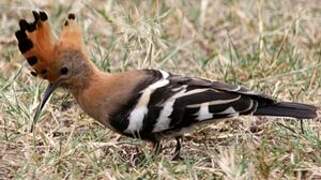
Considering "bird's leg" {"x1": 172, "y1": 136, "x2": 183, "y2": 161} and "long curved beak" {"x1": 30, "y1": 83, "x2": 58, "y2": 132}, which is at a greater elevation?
"long curved beak" {"x1": 30, "y1": 83, "x2": 58, "y2": 132}

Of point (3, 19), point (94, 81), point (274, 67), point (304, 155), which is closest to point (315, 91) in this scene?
point (274, 67)

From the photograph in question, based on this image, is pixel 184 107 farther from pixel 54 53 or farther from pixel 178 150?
pixel 54 53

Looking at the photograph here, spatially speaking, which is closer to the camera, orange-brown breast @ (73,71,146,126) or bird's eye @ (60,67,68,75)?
orange-brown breast @ (73,71,146,126)

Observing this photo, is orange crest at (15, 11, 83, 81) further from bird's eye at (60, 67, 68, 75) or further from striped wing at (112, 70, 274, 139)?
Answer: striped wing at (112, 70, 274, 139)

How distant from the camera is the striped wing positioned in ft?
15.3

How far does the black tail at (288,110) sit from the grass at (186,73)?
A: 0.13 meters

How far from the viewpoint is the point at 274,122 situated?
531 centimetres

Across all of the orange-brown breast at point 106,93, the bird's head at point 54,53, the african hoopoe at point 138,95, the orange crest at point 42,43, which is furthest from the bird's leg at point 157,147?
the orange crest at point 42,43

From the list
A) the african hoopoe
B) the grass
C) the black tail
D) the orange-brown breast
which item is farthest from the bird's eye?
the black tail

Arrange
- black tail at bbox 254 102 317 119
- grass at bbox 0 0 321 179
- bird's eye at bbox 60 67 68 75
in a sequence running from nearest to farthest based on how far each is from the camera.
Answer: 1. grass at bbox 0 0 321 179
2. black tail at bbox 254 102 317 119
3. bird's eye at bbox 60 67 68 75

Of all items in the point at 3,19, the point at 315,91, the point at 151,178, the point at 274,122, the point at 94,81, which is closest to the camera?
the point at 151,178

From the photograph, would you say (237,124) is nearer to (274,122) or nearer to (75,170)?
(274,122)

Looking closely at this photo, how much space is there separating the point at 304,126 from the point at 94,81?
3.41 ft

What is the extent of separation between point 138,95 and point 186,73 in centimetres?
153
